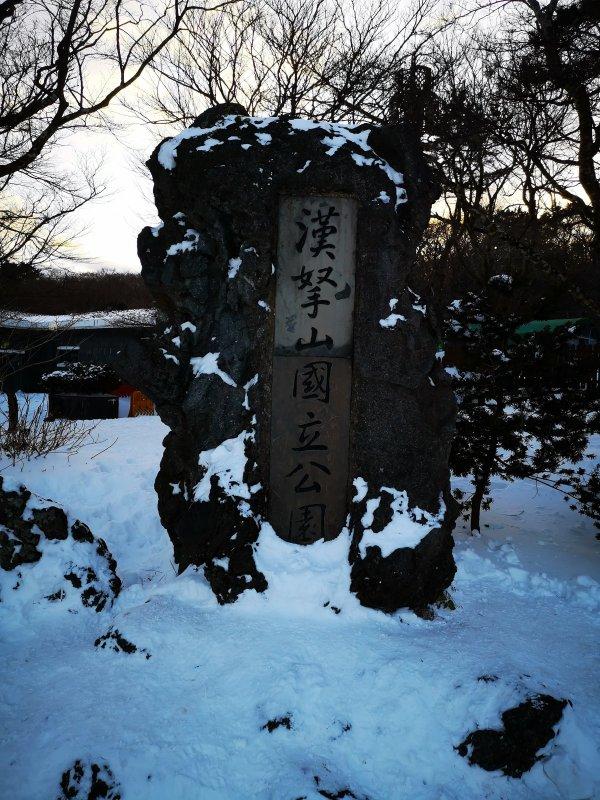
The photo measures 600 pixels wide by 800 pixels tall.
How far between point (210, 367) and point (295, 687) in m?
2.38

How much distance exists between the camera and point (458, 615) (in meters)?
4.04

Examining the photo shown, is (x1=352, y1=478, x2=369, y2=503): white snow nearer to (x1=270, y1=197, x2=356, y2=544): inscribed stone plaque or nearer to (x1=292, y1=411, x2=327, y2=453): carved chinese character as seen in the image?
(x1=270, y1=197, x2=356, y2=544): inscribed stone plaque

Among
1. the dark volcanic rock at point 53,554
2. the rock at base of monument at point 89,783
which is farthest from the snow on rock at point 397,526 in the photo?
the dark volcanic rock at point 53,554

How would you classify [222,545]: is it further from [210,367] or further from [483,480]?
[483,480]

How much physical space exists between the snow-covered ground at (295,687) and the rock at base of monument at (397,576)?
11cm

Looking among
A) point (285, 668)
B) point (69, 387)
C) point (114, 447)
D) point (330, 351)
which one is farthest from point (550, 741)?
point (69, 387)

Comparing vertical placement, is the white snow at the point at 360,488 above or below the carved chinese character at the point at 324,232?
below

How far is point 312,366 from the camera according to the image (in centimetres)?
406

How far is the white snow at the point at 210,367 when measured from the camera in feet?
13.6

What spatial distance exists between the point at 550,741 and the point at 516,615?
1286 mm

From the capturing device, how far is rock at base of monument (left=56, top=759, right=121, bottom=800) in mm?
2594

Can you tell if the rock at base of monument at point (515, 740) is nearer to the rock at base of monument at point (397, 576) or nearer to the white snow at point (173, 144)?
the rock at base of monument at point (397, 576)

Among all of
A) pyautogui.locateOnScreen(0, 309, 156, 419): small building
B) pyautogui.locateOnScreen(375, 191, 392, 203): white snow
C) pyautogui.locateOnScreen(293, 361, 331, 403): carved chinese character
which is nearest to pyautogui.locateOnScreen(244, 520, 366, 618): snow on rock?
pyautogui.locateOnScreen(293, 361, 331, 403): carved chinese character

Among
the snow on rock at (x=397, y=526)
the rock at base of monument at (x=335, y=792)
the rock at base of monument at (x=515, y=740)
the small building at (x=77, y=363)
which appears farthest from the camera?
the small building at (x=77, y=363)
